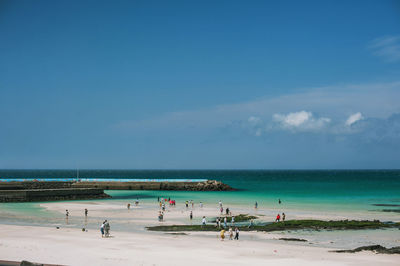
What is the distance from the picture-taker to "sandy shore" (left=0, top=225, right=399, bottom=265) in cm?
2358

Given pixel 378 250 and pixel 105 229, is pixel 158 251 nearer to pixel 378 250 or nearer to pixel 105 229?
pixel 105 229

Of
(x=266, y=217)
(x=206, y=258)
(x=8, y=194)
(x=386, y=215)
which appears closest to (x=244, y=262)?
(x=206, y=258)

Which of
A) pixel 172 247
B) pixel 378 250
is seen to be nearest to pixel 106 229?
pixel 172 247

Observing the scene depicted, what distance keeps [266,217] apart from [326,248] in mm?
17525

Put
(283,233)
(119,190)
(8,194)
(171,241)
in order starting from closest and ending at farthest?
(171,241)
(283,233)
(8,194)
(119,190)

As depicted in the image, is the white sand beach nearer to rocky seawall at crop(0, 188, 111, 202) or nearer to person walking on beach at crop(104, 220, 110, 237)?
person walking on beach at crop(104, 220, 110, 237)

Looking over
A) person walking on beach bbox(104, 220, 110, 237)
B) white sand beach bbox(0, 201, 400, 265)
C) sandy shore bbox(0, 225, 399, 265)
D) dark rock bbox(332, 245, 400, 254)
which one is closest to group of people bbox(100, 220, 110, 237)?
person walking on beach bbox(104, 220, 110, 237)

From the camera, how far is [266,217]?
45781mm

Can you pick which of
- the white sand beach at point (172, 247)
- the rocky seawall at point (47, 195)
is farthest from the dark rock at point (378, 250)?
the rocky seawall at point (47, 195)

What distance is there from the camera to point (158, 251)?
26297 millimetres

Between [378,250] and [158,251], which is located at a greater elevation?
[158,251]

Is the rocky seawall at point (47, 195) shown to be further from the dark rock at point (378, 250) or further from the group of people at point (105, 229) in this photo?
the dark rock at point (378, 250)

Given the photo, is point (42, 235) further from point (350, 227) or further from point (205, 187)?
point (205, 187)

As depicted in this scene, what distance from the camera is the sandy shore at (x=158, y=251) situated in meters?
23.6
